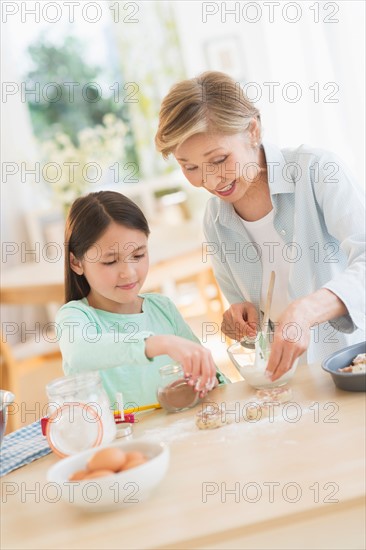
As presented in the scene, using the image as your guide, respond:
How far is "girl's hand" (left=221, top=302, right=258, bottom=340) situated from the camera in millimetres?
1907

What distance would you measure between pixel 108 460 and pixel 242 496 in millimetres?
216

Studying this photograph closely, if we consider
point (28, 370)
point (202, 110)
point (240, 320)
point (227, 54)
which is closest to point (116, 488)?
point (240, 320)

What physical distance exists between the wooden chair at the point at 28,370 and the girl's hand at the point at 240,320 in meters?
1.92

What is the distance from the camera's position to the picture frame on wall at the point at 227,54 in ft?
20.2

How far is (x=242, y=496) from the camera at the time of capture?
1.13 metres

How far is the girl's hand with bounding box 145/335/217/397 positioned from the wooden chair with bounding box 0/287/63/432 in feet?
7.35

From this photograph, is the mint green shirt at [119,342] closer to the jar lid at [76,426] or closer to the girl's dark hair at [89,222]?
the girl's dark hair at [89,222]

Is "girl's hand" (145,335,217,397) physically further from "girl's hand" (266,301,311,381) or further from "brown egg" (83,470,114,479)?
"brown egg" (83,470,114,479)

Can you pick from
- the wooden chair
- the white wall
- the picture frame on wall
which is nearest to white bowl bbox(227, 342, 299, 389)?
the white wall

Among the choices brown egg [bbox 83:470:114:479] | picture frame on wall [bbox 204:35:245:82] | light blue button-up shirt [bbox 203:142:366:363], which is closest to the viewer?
brown egg [bbox 83:470:114:479]

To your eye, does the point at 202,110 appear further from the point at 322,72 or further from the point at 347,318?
the point at 322,72

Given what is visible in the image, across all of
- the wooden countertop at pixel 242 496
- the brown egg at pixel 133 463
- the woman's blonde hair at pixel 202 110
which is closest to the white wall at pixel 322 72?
the woman's blonde hair at pixel 202 110

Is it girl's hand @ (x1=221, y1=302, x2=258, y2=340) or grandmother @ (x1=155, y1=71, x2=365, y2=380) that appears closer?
grandmother @ (x1=155, y1=71, x2=365, y2=380)

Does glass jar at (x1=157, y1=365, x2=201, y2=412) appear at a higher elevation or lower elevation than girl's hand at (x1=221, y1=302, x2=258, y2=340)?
lower
